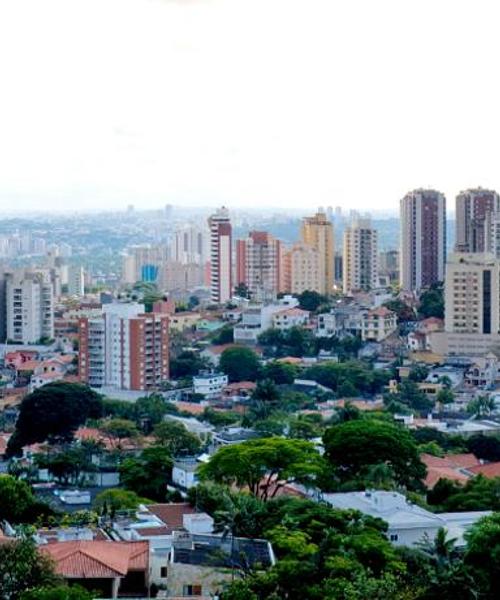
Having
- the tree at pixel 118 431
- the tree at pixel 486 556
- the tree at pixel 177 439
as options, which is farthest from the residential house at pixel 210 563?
the tree at pixel 118 431

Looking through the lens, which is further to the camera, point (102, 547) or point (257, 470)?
point (257, 470)

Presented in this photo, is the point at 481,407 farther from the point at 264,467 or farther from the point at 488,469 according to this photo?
the point at 264,467

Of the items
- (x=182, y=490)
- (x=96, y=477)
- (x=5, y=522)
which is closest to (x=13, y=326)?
(x=96, y=477)

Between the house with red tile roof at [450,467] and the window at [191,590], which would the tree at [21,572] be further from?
the house with red tile roof at [450,467]

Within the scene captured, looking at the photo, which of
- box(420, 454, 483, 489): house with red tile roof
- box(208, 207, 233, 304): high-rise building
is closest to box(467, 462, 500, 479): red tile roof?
box(420, 454, 483, 489): house with red tile roof

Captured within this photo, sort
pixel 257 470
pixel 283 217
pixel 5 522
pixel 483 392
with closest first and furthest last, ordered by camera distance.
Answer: pixel 5 522 < pixel 257 470 < pixel 483 392 < pixel 283 217

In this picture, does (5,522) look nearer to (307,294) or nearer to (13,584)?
(13,584)
